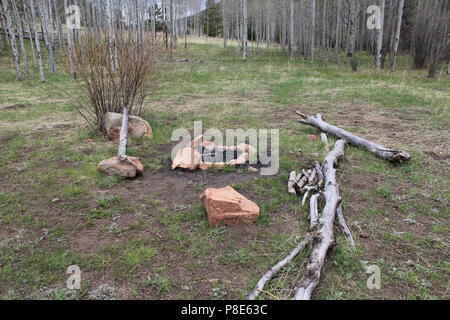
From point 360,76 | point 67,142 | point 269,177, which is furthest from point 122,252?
point 360,76

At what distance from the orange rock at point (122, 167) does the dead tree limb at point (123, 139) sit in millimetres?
73

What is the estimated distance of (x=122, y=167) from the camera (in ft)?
14.4

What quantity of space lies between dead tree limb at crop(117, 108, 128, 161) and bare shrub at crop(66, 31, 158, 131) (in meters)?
0.52

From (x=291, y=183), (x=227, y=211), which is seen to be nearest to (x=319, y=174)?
(x=291, y=183)

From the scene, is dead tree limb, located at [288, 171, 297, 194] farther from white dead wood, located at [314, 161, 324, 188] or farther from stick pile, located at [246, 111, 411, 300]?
white dead wood, located at [314, 161, 324, 188]

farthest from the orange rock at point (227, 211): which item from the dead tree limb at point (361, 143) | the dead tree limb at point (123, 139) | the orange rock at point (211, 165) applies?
the dead tree limb at point (361, 143)

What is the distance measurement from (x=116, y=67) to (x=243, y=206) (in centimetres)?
410

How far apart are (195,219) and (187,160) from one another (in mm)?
1419

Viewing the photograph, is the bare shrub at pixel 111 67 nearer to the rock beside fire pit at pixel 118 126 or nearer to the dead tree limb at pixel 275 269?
the rock beside fire pit at pixel 118 126

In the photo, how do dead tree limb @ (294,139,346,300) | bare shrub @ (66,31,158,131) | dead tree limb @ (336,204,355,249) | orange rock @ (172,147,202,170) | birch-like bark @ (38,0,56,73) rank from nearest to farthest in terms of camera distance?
1. dead tree limb @ (294,139,346,300)
2. dead tree limb @ (336,204,355,249)
3. orange rock @ (172,147,202,170)
4. bare shrub @ (66,31,158,131)
5. birch-like bark @ (38,0,56,73)

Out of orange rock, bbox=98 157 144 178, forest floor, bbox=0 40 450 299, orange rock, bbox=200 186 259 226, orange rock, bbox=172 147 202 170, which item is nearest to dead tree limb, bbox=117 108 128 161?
orange rock, bbox=98 157 144 178

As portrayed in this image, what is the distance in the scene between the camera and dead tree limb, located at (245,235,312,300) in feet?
7.65
